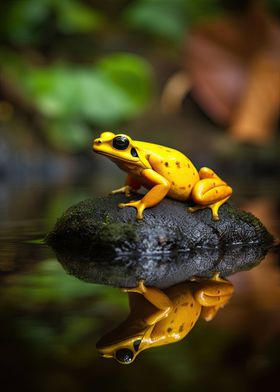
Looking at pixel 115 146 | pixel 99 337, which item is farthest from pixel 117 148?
pixel 99 337

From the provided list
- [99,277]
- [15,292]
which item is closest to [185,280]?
[99,277]

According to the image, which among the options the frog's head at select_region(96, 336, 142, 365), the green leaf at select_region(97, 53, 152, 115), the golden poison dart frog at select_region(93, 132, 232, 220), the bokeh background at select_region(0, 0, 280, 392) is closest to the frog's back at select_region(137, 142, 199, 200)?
the golden poison dart frog at select_region(93, 132, 232, 220)

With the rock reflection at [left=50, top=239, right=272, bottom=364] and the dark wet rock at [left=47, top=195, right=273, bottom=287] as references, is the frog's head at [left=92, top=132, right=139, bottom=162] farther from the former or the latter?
the rock reflection at [left=50, top=239, right=272, bottom=364]

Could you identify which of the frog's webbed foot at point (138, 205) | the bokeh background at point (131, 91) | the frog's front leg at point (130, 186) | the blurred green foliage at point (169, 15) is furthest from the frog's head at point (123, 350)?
the blurred green foliage at point (169, 15)

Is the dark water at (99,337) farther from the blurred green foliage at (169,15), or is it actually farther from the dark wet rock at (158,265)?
the blurred green foliage at (169,15)

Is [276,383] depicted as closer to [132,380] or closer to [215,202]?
[132,380]

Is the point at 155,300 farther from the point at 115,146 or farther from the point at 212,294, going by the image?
the point at 115,146

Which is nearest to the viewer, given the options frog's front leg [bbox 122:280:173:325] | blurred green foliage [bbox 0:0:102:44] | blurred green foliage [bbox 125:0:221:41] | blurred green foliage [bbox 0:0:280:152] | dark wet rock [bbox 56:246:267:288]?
frog's front leg [bbox 122:280:173:325]
